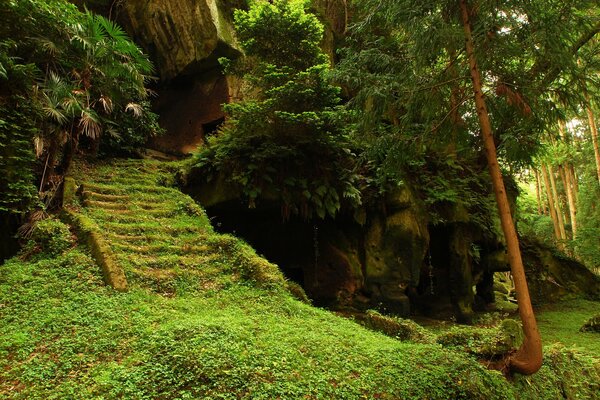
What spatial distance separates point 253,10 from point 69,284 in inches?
266

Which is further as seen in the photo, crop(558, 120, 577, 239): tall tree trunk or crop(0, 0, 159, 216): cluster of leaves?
crop(558, 120, 577, 239): tall tree trunk

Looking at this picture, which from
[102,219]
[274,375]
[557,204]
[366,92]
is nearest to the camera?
[274,375]

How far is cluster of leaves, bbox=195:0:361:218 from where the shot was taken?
8.16 m

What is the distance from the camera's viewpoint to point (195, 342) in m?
4.19

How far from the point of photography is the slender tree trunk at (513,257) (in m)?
4.55

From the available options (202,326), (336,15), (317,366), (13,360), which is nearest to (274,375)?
(317,366)

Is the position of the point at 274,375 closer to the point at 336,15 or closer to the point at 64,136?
the point at 64,136

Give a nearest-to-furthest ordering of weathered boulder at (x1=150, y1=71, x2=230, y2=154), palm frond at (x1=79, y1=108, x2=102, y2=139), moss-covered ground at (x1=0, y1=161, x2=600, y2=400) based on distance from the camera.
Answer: moss-covered ground at (x1=0, y1=161, x2=600, y2=400) → palm frond at (x1=79, y1=108, x2=102, y2=139) → weathered boulder at (x1=150, y1=71, x2=230, y2=154)

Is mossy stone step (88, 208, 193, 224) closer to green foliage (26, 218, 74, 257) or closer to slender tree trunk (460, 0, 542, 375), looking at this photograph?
green foliage (26, 218, 74, 257)

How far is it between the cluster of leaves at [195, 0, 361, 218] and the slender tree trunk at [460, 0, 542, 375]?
3.25m

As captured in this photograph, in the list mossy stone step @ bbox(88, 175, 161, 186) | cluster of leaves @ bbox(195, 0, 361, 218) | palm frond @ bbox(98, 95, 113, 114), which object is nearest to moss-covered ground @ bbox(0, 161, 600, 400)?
mossy stone step @ bbox(88, 175, 161, 186)

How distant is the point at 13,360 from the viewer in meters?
3.98

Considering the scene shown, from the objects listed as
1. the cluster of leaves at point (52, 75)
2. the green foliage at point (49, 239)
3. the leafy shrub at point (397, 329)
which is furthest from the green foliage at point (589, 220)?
the green foliage at point (49, 239)

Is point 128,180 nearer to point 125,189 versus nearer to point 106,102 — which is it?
point 125,189
